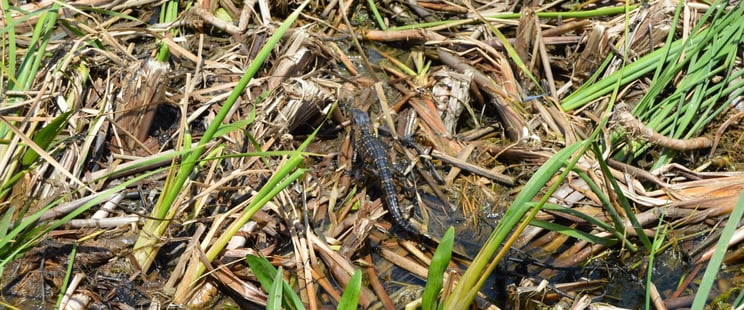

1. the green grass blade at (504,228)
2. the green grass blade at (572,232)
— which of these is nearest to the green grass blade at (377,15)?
the green grass blade at (572,232)

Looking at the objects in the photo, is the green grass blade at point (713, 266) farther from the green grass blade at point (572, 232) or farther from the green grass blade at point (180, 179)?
the green grass blade at point (180, 179)

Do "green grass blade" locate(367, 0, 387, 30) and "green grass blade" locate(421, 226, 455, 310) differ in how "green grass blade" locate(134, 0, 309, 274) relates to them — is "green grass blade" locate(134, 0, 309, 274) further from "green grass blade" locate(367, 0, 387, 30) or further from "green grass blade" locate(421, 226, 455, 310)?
"green grass blade" locate(367, 0, 387, 30)

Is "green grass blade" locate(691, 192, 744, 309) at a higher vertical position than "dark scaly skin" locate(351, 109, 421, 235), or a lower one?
higher

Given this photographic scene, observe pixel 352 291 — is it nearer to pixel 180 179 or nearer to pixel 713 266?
pixel 180 179


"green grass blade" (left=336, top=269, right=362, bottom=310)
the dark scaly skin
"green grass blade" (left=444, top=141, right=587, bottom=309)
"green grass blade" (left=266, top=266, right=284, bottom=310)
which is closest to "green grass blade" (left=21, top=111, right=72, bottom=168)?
"green grass blade" (left=266, top=266, right=284, bottom=310)

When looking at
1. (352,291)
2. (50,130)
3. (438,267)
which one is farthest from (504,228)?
(50,130)

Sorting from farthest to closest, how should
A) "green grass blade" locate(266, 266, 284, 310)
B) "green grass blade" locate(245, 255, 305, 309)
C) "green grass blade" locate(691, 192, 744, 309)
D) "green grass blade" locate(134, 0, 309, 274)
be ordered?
1. "green grass blade" locate(134, 0, 309, 274)
2. "green grass blade" locate(245, 255, 305, 309)
3. "green grass blade" locate(266, 266, 284, 310)
4. "green grass blade" locate(691, 192, 744, 309)
